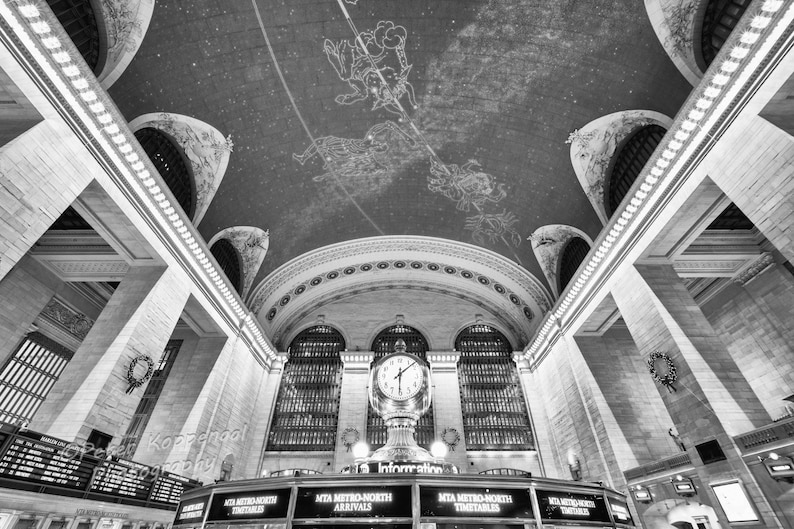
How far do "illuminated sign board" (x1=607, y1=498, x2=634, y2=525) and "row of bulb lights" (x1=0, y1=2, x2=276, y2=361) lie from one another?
10.8 meters

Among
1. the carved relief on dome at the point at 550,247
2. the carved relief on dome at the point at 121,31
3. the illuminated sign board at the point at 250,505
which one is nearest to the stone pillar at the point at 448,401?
the carved relief on dome at the point at 550,247

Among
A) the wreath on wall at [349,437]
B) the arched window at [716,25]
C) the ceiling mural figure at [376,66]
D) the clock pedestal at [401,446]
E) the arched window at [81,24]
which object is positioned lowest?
the clock pedestal at [401,446]

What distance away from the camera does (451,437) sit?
52.5 feet

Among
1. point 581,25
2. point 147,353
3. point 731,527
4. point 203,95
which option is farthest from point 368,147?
point 731,527

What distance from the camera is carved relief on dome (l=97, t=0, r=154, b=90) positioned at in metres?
8.70

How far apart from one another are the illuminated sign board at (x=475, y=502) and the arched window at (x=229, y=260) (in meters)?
13.4

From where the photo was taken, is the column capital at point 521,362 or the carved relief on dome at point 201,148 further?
the column capital at point 521,362

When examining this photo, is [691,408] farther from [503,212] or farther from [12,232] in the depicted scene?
[12,232]

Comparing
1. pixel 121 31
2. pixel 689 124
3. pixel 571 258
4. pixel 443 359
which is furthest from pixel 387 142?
pixel 443 359

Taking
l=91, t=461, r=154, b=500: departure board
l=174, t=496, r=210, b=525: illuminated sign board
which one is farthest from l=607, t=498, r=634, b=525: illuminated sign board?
l=91, t=461, r=154, b=500: departure board

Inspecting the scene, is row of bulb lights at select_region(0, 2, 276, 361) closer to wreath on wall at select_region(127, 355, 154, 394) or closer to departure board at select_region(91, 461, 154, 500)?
wreath on wall at select_region(127, 355, 154, 394)

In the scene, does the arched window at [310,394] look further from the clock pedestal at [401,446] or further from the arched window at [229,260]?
the clock pedestal at [401,446]

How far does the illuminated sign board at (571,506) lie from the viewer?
2891mm

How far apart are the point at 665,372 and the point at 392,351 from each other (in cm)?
1188
